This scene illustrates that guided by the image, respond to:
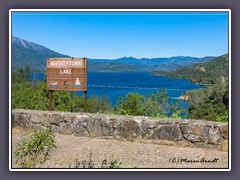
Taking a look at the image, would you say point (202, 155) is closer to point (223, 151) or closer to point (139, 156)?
point (223, 151)

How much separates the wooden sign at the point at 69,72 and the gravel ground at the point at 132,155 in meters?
1.14

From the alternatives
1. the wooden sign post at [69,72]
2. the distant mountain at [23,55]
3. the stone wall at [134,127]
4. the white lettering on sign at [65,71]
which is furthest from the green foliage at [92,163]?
the white lettering on sign at [65,71]

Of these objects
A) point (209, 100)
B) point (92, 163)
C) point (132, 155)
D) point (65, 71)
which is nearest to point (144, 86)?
point (209, 100)

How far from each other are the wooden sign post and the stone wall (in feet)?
1.92

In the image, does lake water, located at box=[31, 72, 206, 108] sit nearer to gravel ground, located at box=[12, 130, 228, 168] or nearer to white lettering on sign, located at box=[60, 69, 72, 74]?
white lettering on sign, located at box=[60, 69, 72, 74]

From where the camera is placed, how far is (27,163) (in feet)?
14.5

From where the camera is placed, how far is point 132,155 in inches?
199

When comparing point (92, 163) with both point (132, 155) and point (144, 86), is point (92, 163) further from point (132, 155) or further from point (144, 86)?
point (144, 86)

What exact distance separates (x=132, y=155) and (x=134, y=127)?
0.81 m

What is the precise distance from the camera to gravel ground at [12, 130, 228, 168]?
4.68 m

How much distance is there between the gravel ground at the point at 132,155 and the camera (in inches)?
184

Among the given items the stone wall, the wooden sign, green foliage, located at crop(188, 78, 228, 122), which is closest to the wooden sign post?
the wooden sign

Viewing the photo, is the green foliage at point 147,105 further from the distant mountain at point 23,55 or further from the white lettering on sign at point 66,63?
the distant mountain at point 23,55
